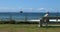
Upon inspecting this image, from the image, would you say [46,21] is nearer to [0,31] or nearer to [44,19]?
[44,19]

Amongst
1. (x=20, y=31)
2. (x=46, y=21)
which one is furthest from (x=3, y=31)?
(x=46, y=21)

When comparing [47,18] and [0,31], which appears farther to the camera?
[47,18]

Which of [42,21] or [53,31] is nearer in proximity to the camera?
[53,31]

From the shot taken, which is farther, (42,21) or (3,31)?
(42,21)

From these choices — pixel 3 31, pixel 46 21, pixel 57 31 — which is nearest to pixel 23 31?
pixel 3 31

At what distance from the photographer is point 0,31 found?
1098 centimetres

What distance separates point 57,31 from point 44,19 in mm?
2823

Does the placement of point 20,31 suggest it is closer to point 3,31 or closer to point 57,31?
point 3,31

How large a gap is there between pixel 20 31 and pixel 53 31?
195 centimetres

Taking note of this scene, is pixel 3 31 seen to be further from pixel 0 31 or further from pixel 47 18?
pixel 47 18

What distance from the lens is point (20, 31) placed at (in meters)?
10.9

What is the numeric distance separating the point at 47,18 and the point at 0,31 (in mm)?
4072

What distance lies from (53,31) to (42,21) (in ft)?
9.20

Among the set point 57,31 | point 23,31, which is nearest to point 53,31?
point 57,31
